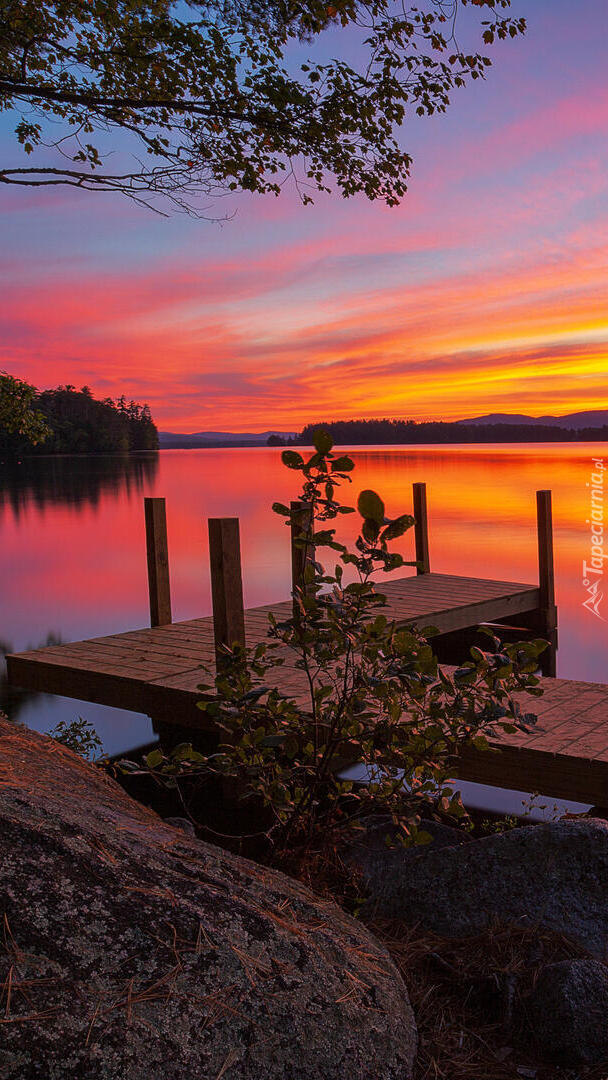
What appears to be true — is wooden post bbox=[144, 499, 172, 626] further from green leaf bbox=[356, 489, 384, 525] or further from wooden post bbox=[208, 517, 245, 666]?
green leaf bbox=[356, 489, 384, 525]

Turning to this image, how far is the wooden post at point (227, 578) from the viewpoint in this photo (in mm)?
6566

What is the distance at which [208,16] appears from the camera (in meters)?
7.88

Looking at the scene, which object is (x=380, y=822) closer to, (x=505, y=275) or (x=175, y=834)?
(x=175, y=834)

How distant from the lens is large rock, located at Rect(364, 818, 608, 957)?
12.1 ft

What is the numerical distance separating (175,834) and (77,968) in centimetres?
99

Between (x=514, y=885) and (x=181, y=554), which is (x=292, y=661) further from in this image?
(x=181, y=554)

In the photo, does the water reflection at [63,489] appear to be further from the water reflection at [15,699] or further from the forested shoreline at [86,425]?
the water reflection at [15,699]

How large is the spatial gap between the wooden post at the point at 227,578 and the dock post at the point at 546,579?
7266 millimetres

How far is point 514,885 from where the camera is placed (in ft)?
12.5

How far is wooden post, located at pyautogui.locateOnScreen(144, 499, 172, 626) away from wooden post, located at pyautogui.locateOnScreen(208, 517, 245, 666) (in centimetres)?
297

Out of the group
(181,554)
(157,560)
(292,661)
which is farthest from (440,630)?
(181,554)

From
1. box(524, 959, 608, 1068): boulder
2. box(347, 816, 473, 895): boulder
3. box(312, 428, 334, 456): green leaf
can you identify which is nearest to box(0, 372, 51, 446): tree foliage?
box(347, 816, 473, 895): boulder

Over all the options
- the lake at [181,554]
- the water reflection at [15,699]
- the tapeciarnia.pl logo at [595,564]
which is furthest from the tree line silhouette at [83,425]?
the water reflection at [15,699]

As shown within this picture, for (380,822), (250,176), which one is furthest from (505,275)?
(380,822)
